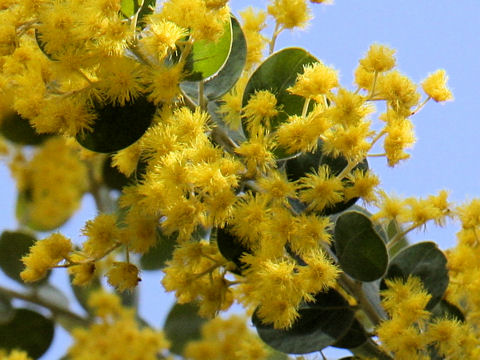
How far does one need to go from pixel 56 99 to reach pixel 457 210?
1.87ft

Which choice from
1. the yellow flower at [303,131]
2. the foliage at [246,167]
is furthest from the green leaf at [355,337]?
the yellow flower at [303,131]

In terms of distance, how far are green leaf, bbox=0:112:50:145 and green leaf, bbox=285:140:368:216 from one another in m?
0.59

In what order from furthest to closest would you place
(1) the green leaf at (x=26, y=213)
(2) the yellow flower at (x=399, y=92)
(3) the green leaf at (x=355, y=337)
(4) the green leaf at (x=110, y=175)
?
(1) the green leaf at (x=26, y=213) → (4) the green leaf at (x=110, y=175) → (3) the green leaf at (x=355, y=337) → (2) the yellow flower at (x=399, y=92)

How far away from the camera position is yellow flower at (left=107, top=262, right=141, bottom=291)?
957 mm

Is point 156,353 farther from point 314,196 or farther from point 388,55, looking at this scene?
point 388,55

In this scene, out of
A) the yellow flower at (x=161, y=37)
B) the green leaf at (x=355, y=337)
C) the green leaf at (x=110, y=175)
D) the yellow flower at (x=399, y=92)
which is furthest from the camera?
the green leaf at (x=110, y=175)

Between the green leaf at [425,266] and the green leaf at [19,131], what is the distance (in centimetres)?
71

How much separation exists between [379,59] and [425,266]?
30cm

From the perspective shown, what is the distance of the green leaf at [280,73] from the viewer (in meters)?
0.96

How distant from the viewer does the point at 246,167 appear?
91 centimetres

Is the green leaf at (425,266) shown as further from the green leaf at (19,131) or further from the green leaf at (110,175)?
the green leaf at (19,131)

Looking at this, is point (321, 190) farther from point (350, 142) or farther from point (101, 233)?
point (101, 233)

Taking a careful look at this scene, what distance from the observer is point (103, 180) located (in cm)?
139

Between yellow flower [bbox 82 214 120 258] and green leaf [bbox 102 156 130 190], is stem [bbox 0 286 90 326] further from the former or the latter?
yellow flower [bbox 82 214 120 258]
